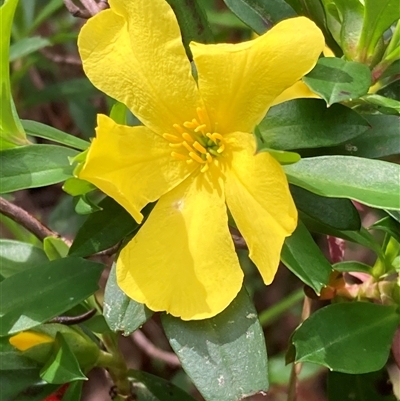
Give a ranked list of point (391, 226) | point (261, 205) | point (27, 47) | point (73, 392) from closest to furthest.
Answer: point (261, 205)
point (391, 226)
point (73, 392)
point (27, 47)

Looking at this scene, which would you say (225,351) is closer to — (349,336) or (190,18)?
(349,336)

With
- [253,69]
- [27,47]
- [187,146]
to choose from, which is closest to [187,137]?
[187,146]

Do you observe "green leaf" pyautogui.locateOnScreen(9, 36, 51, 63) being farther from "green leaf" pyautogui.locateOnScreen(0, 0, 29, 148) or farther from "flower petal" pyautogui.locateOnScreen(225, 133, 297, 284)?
"flower petal" pyautogui.locateOnScreen(225, 133, 297, 284)

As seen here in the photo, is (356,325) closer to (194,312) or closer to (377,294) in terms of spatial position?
(377,294)

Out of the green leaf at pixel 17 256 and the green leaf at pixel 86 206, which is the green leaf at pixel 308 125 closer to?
the green leaf at pixel 86 206

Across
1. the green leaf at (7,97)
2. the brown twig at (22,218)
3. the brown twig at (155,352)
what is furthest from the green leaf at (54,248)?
the brown twig at (155,352)

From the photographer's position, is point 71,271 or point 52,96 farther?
point 52,96

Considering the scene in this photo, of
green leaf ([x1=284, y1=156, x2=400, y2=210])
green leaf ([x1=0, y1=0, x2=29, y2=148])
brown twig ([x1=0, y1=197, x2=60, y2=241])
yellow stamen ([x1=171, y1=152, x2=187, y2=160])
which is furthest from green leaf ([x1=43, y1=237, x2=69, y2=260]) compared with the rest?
green leaf ([x1=284, y1=156, x2=400, y2=210])

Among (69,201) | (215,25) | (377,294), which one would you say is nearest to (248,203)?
(377,294)
